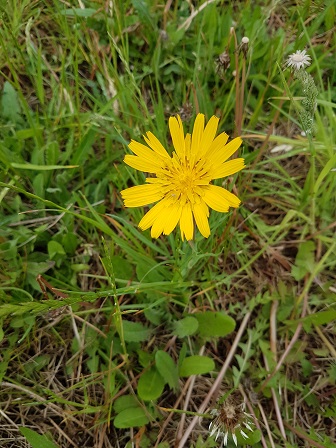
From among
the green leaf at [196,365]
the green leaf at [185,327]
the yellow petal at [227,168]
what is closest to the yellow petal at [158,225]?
the yellow petal at [227,168]

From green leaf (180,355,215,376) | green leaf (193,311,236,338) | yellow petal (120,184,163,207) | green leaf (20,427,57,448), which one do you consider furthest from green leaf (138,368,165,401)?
yellow petal (120,184,163,207)

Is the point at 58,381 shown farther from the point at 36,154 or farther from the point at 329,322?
the point at 329,322

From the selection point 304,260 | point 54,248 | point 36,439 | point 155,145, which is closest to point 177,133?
point 155,145

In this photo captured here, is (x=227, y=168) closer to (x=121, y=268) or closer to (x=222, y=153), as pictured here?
(x=222, y=153)

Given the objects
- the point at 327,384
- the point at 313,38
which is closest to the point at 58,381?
the point at 327,384

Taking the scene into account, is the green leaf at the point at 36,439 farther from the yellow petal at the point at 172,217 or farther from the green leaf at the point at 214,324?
the yellow petal at the point at 172,217

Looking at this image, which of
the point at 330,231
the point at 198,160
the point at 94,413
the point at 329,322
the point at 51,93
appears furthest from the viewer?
the point at 51,93
